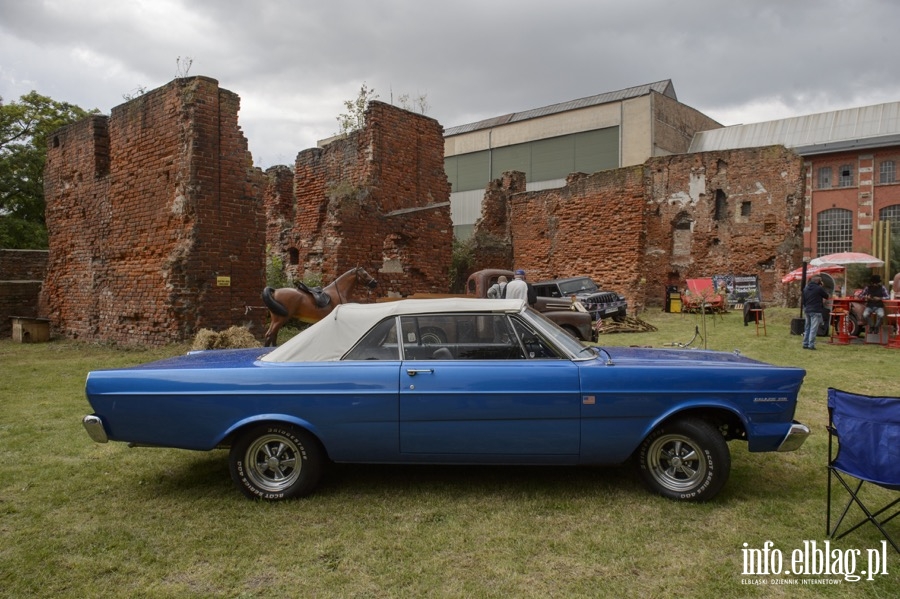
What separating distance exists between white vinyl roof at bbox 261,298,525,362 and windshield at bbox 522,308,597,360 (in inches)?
4.9

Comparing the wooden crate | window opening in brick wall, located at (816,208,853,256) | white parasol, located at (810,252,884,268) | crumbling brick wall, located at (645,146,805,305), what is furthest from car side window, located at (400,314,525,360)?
window opening in brick wall, located at (816,208,853,256)

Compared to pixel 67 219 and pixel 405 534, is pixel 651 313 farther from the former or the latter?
pixel 405 534

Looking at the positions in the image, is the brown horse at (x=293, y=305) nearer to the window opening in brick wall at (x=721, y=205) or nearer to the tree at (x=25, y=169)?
the window opening in brick wall at (x=721, y=205)

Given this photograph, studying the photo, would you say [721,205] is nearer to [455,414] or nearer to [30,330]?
[455,414]

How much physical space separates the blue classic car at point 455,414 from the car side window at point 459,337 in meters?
0.11

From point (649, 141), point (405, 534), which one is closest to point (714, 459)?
point (405, 534)

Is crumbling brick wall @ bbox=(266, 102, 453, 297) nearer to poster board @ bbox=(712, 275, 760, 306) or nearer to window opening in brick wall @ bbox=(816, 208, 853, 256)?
poster board @ bbox=(712, 275, 760, 306)

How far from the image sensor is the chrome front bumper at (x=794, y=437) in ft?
12.7

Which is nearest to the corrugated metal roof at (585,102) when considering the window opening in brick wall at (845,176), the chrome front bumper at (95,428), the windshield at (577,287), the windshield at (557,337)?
the window opening in brick wall at (845,176)

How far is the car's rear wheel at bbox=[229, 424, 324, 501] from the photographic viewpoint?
13.1ft

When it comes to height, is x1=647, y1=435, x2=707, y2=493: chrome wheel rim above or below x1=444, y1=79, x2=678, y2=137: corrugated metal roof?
below

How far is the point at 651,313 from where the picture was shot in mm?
21844

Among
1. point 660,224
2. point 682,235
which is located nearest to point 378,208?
point 660,224

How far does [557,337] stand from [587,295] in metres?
13.5
